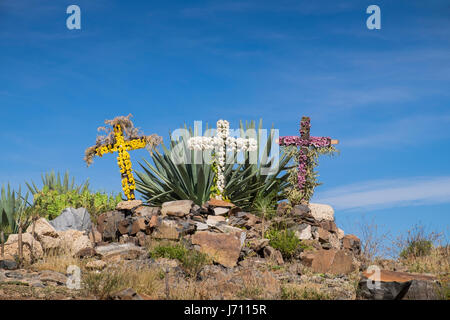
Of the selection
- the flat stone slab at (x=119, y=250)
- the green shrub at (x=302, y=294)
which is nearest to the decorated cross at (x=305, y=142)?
the flat stone slab at (x=119, y=250)

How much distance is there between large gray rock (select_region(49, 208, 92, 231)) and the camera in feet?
42.4

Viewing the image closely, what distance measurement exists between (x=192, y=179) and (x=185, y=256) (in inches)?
179

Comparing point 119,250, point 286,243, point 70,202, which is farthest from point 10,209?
point 286,243

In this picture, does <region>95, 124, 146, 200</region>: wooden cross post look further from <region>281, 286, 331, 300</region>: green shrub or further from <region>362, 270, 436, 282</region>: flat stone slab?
<region>362, 270, 436, 282</region>: flat stone slab

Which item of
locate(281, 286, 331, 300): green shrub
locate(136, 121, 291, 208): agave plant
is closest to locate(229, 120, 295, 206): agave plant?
locate(136, 121, 291, 208): agave plant

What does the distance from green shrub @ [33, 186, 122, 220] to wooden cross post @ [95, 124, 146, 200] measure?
77 cm

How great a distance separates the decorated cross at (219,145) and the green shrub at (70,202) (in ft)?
10.7

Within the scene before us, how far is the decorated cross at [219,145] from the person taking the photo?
13.5 metres

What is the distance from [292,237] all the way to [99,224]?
17.0 feet

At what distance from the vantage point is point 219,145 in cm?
1362

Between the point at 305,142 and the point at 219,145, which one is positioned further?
the point at 305,142

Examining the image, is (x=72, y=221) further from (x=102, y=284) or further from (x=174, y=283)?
(x=102, y=284)

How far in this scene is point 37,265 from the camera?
9977mm
